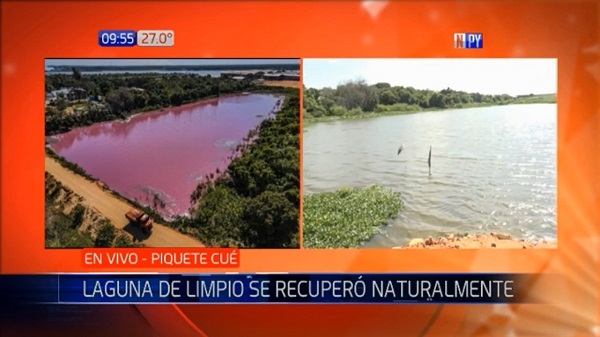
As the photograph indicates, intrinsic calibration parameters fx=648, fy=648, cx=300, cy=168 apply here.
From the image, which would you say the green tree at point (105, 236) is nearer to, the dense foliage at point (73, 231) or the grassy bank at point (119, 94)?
the dense foliage at point (73, 231)

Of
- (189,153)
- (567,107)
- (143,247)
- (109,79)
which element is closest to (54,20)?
(109,79)

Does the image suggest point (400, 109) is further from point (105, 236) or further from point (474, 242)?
point (105, 236)

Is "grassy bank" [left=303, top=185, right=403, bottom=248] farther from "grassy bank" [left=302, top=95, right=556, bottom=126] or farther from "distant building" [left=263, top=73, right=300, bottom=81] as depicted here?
"distant building" [left=263, top=73, right=300, bottom=81]

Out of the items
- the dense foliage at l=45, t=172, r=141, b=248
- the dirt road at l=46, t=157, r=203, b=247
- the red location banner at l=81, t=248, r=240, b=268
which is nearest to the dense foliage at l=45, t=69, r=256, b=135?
the dirt road at l=46, t=157, r=203, b=247

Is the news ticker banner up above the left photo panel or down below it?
below

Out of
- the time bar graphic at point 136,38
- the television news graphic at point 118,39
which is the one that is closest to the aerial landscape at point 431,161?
the time bar graphic at point 136,38

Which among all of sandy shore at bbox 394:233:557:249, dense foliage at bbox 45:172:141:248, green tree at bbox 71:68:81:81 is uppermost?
green tree at bbox 71:68:81:81
